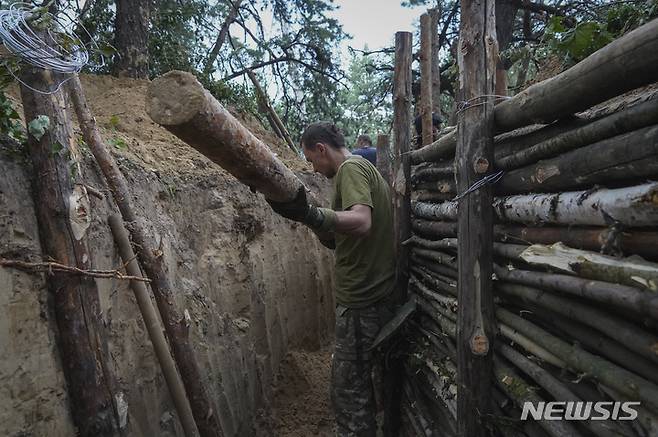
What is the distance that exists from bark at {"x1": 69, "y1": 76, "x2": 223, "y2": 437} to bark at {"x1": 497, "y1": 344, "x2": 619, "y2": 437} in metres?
1.98

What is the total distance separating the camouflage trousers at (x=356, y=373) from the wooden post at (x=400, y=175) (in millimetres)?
527

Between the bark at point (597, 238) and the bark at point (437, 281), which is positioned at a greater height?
the bark at point (597, 238)

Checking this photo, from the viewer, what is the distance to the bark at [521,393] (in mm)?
1683

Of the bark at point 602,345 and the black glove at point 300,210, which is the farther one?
the black glove at point 300,210

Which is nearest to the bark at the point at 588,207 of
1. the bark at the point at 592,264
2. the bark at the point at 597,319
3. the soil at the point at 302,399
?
the bark at the point at 592,264

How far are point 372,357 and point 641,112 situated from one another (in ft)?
8.34

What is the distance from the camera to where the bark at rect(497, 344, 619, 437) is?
1.49 meters

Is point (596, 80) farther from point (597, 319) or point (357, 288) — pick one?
point (357, 288)

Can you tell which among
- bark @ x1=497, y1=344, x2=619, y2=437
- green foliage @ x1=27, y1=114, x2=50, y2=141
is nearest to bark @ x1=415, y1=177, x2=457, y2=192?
bark @ x1=497, y1=344, x2=619, y2=437

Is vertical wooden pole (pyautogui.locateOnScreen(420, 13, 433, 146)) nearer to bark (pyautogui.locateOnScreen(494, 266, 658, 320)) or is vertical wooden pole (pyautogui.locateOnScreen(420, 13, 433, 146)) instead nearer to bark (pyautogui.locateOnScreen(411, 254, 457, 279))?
bark (pyautogui.locateOnScreen(411, 254, 457, 279))

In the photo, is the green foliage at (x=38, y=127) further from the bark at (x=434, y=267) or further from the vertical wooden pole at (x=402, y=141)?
the vertical wooden pole at (x=402, y=141)

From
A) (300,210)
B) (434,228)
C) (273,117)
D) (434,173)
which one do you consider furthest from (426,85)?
(273,117)

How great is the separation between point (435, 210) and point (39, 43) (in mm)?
2537

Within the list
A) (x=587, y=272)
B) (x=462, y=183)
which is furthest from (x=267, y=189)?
(x=587, y=272)
